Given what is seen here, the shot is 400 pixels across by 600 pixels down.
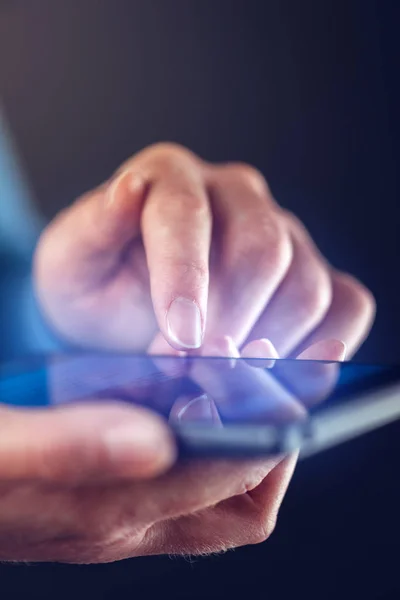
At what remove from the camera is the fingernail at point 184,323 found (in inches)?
15.7

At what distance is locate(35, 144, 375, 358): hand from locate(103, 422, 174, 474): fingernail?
0.64 feet

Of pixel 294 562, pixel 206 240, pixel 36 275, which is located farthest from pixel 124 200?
pixel 294 562

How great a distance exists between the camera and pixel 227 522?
15.6 inches

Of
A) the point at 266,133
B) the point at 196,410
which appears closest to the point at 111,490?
the point at 196,410

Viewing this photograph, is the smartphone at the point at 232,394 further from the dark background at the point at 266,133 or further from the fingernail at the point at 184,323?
the dark background at the point at 266,133

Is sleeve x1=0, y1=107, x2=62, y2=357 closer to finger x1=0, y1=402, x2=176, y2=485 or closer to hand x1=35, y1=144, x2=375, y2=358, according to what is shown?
hand x1=35, y1=144, x2=375, y2=358

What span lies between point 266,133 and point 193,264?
566mm

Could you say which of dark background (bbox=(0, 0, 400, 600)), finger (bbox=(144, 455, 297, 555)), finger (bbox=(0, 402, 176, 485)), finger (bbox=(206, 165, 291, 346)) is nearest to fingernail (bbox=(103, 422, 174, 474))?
finger (bbox=(0, 402, 176, 485))

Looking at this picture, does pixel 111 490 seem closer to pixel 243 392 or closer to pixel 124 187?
pixel 243 392

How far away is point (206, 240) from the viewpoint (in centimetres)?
47

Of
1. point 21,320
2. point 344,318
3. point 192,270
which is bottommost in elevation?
point 21,320

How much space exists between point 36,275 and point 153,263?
12.4 inches

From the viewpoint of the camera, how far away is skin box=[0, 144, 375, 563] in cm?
24

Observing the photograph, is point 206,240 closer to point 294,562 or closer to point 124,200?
point 124,200
